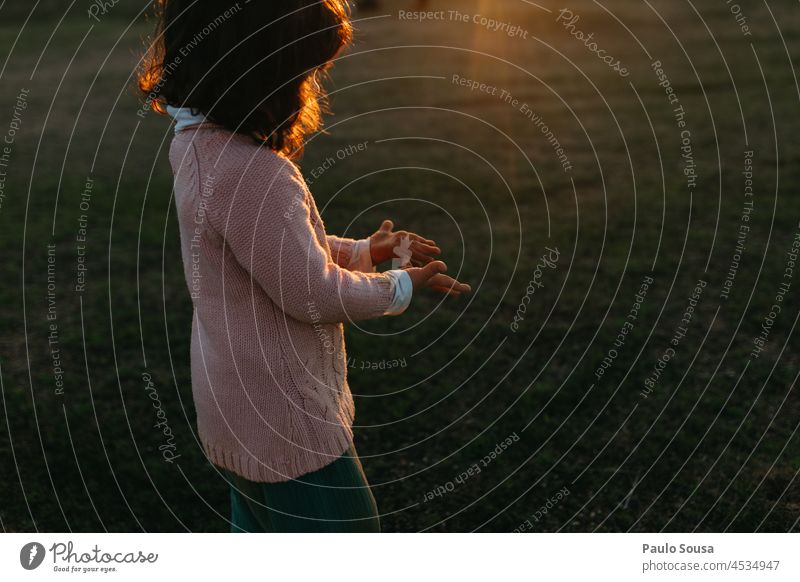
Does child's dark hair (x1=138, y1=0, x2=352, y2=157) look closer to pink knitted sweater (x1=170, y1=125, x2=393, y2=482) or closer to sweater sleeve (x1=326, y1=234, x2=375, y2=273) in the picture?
pink knitted sweater (x1=170, y1=125, x2=393, y2=482)

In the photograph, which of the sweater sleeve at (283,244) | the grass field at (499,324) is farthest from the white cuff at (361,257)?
the grass field at (499,324)

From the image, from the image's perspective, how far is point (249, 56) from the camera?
191cm

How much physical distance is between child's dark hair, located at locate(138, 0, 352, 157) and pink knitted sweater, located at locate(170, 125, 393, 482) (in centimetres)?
6

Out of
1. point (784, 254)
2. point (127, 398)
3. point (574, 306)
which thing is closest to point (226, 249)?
point (127, 398)

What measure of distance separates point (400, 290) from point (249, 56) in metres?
0.57

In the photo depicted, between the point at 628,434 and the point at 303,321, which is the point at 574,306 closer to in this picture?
the point at 628,434

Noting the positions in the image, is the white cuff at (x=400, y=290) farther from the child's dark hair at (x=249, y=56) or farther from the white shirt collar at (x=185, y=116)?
the white shirt collar at (x=185, y=116)

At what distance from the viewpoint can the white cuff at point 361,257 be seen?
2379 millimetres

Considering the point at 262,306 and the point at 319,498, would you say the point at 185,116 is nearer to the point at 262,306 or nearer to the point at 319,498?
the point at 262,306

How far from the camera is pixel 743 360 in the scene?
4348 mm

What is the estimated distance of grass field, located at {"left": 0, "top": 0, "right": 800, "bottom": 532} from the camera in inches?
140

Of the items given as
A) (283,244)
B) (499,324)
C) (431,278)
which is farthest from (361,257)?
(499,324)

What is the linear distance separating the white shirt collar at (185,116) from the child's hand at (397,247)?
562mm

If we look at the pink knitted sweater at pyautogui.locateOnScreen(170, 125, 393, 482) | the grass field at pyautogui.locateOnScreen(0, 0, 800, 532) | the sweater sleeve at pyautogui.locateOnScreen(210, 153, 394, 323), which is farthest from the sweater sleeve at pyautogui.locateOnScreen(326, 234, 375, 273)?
the grass field at pyautogui.locateOnScreen(0, 0, 800, 532)
